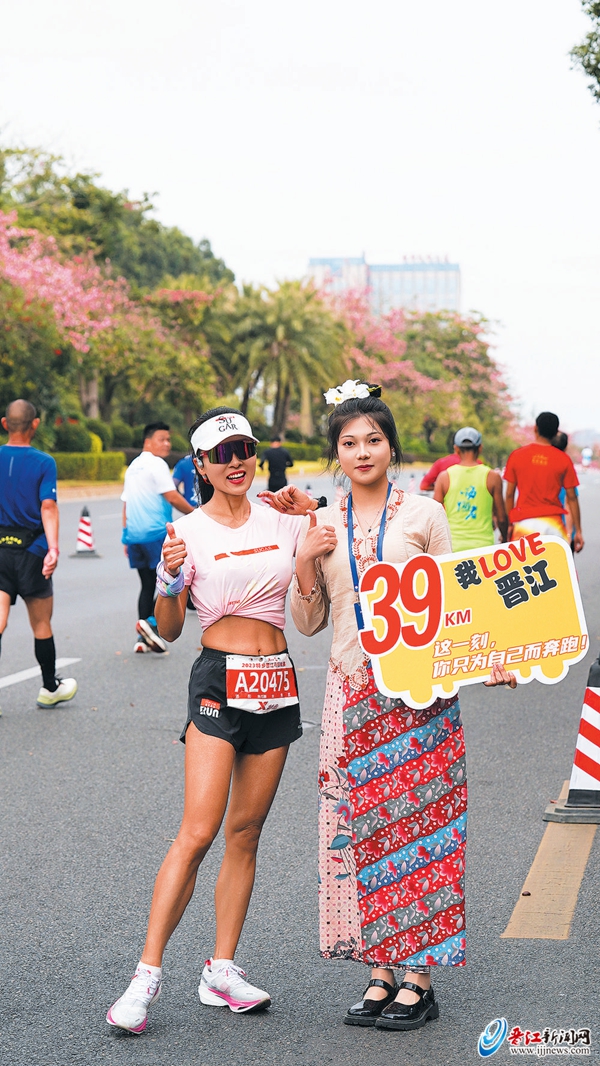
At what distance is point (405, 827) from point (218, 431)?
132 cm

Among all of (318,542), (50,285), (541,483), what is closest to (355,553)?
(318,542)

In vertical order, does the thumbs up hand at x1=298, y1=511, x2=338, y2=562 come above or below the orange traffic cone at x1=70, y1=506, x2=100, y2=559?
above

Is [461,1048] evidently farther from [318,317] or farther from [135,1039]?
[318,317]

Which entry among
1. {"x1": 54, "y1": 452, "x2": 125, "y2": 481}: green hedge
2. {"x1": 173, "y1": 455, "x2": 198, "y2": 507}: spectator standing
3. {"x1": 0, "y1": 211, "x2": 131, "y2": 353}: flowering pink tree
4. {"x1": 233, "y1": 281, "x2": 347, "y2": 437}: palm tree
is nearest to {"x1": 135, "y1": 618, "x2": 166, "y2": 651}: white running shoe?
{"x1": 173, "y1": 455, "x2": 198, "y2": 507}: spectator standing

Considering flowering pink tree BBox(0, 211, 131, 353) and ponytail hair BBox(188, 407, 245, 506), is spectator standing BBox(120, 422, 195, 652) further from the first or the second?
flowering pink tree BBox(0, 211, 131, 353)

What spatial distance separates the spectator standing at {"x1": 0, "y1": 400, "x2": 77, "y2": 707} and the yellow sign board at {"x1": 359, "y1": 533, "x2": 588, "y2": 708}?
4300 mm

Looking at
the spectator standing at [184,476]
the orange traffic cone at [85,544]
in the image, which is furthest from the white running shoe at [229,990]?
the orange traffic cone at [85,544]

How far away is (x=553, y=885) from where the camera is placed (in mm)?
4852

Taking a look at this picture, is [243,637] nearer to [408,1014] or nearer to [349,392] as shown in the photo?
[349,392]

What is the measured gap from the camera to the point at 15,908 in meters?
4.67

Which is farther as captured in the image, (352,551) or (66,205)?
(66,205)

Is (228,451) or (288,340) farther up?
(288,340)

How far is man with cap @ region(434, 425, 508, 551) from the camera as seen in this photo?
364 inches

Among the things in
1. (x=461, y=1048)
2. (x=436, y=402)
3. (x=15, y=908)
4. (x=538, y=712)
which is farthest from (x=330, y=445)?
(x=436, y=402)
